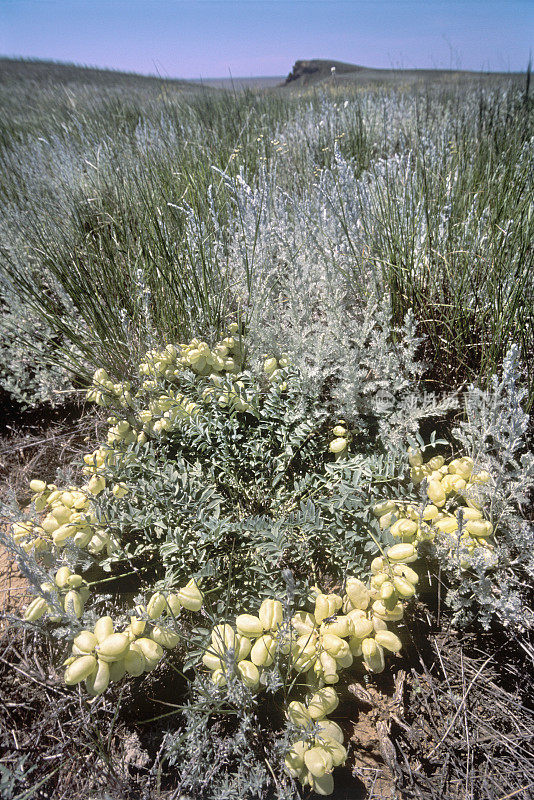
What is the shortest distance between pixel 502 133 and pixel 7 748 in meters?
4.55

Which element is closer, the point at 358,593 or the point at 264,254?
the point at 358,593

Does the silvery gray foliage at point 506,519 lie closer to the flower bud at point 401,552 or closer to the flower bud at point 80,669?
the flower bud at point 401,552

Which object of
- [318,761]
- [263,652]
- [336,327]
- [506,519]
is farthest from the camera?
[336,327]

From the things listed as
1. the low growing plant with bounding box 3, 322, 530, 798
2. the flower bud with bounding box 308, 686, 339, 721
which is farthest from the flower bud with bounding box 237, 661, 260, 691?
the flower bud with bounding box 308, 686, 339, 721

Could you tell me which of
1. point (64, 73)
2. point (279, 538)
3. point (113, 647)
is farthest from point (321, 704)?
point (64, 73)

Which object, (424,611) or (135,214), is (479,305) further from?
(135,214)

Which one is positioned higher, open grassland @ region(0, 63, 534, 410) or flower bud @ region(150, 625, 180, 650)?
open grassland @ region(0, 63, 534, 410)

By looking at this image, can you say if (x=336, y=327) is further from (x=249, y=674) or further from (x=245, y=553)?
(x=249, y=674)

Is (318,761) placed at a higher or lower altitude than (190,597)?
lower

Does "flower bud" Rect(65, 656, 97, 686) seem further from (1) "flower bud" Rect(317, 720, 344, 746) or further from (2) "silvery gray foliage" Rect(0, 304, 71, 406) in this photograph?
(2) "silvery gray foliage" Rect(0, 304, 71, 406)

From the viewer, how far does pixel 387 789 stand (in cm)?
100

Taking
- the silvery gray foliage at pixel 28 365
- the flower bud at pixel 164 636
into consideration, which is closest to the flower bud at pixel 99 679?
the flower bud at pixel 164 636

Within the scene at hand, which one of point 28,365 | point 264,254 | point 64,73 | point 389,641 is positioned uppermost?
point 64,73

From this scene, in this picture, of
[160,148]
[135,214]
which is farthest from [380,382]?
[160,148]
